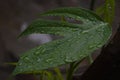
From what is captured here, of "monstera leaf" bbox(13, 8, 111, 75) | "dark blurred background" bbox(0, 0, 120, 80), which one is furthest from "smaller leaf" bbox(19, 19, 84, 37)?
"dark blurred background" bbox(0, 0, 120, 80)

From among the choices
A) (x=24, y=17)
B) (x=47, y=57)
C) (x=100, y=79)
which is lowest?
(x=24, y=17)

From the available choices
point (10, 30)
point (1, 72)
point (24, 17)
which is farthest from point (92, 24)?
point (24, 17)

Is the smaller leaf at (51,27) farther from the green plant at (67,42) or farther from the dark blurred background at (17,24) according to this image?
the dark blurred background at (17,24)

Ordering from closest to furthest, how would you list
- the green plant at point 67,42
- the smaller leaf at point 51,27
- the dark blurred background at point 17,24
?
the green plant at point 67,42 → the smaller leaf at point 51,27 → the dark blurred background at point 17,24

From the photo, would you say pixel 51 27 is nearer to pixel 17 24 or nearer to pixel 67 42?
pixel 67 42

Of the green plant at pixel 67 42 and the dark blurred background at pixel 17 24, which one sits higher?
the green plant at pixel 67 42

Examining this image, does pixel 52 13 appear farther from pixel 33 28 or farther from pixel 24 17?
pixel 24 17

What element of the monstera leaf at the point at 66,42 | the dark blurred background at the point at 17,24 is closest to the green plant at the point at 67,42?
the monstera leaf at the point at 66,42

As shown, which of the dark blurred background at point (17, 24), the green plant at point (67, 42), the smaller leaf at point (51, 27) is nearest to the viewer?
the green plant at point (67, 42)
